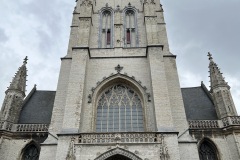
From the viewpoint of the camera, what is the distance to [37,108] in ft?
60.8

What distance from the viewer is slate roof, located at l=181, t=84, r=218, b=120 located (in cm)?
1727

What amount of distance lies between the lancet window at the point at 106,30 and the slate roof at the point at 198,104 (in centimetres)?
700

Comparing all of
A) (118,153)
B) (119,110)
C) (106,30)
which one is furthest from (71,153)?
(106,30)

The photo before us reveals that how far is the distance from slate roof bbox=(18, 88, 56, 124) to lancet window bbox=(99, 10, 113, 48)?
5.75 meters

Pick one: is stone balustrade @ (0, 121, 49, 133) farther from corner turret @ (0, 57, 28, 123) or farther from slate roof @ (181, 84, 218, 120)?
slate roof @ (181, 84, 218, 120)

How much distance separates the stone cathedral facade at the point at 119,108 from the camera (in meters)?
13.0

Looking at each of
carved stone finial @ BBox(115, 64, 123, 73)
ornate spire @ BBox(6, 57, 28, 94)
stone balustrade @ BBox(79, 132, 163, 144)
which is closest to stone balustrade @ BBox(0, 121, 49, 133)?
ornate spire @ BBox(6, 57, 28, 94)

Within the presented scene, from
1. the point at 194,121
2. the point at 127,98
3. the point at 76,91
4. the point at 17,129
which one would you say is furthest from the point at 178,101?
the point at 17,129

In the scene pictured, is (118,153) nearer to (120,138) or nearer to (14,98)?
(120,138)

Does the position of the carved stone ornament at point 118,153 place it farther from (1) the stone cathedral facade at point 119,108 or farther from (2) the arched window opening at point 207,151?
(2) the arched window opening at point 207,151

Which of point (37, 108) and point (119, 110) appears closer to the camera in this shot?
point (119, 110)

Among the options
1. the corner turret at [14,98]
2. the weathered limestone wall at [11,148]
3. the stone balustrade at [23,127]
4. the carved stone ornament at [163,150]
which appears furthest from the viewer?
the corner turret at [14,98]

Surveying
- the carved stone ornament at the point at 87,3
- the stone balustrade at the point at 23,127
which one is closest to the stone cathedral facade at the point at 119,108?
the stone balustrade at the point at 23,127

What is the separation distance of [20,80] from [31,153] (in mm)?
5225
